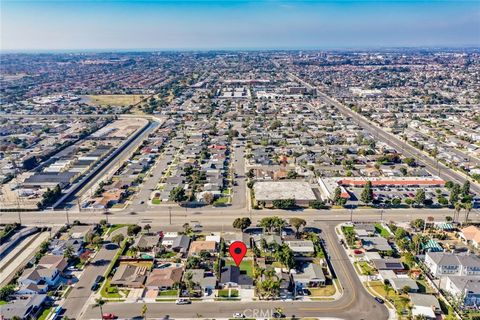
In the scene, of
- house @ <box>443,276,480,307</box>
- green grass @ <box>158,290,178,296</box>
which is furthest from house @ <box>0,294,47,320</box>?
house @ <box>443,276,480,307</box>

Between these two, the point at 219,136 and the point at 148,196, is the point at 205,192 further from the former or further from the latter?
the point at 219,136

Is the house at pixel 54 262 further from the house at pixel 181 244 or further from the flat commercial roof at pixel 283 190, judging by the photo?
the flat commercial roof at pixel 283 190

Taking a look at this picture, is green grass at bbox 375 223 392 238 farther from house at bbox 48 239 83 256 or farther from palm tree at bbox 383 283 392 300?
house at bbox 48 239 83 256

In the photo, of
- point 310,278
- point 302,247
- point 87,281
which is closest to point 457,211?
point 302,247

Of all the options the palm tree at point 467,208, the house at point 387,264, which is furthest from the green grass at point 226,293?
the palm tree at point 467,208

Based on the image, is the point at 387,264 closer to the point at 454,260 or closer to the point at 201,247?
the point at 454,260

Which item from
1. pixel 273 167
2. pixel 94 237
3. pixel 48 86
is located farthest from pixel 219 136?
pixel 48 86
